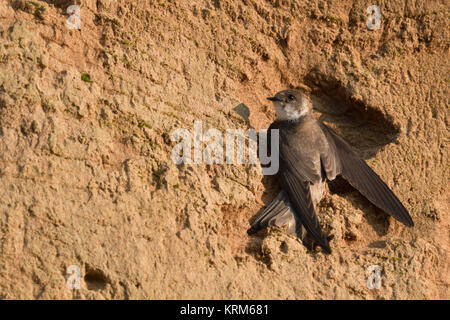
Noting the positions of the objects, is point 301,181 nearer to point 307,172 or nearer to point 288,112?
point 307,172

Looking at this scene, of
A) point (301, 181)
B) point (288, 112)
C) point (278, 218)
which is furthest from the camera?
point (288, 112)

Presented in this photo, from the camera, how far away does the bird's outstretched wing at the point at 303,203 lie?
3914 mm

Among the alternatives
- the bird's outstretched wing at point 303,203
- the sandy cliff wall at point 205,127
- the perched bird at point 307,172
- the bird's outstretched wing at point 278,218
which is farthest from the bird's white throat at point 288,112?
the bird's outstretched wing at point 278,218

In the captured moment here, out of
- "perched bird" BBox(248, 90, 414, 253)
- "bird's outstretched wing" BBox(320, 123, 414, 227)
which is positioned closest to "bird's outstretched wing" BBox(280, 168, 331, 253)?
"perched bird" BBox(248, 90, 414, 253)

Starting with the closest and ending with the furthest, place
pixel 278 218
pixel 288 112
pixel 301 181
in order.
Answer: pixel 278 218, pixel 301 181, pixel 288 112

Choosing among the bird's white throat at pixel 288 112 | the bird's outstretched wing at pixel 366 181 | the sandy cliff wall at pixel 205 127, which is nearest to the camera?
the sandy cliff wall at pixel 205 127

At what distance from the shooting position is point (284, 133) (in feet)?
14.6

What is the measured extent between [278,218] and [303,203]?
0.18 m

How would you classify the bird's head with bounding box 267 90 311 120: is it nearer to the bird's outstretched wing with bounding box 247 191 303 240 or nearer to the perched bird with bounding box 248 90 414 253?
the perched bird with bounding box 248 90 414 253

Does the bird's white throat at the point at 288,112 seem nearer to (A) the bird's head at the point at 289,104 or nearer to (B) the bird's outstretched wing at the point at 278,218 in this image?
(A) the bird's head at the point at 289,104

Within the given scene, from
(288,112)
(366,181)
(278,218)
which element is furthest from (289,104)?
(278,218)

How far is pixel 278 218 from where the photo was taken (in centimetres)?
398
